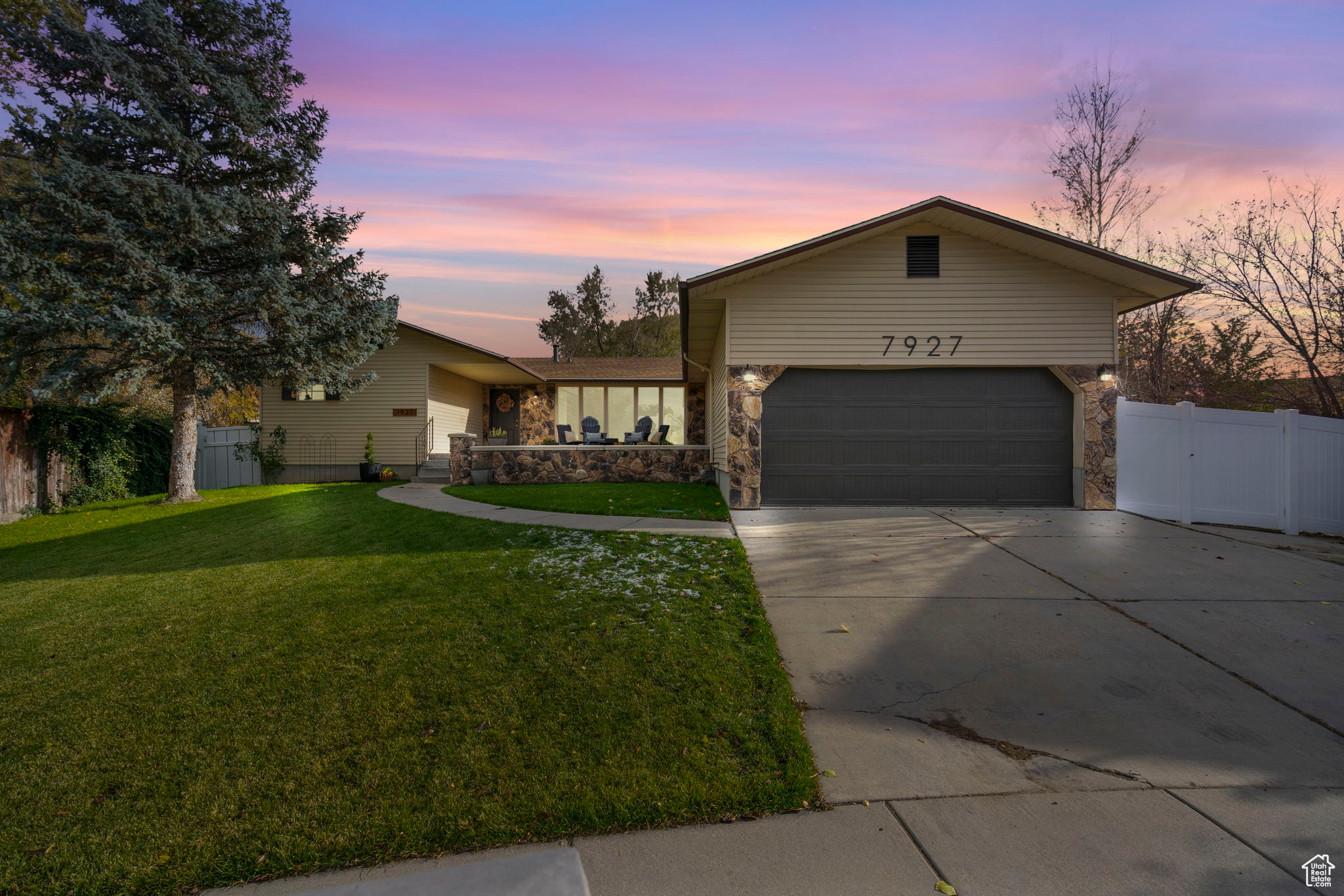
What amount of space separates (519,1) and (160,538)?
28.9 feet

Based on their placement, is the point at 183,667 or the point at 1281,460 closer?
the point at 183,667

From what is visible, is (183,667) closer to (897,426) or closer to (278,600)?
(278,600)

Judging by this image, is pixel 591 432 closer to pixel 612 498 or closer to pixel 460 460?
pixel 460 460

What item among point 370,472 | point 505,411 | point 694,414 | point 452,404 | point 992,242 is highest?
point 992,242

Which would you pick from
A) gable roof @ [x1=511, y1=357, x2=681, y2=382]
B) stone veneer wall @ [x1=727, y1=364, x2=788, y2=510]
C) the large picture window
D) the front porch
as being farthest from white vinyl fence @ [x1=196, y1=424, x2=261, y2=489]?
stone veneer wall @ [x1=727, y1=364, x2=788, y2=510]

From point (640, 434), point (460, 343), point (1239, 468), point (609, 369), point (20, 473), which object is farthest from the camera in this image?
point (609, 369)

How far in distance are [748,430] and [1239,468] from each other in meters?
7.00

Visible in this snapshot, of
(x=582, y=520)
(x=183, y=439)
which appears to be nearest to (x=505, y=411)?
(x=183, y=439)

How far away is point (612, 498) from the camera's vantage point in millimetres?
10906

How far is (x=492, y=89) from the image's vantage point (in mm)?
9773

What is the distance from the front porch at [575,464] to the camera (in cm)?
1418

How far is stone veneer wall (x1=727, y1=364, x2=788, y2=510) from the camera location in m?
10.1

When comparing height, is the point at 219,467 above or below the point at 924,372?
below

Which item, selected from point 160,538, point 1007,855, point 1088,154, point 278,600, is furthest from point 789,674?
point 1088,154
